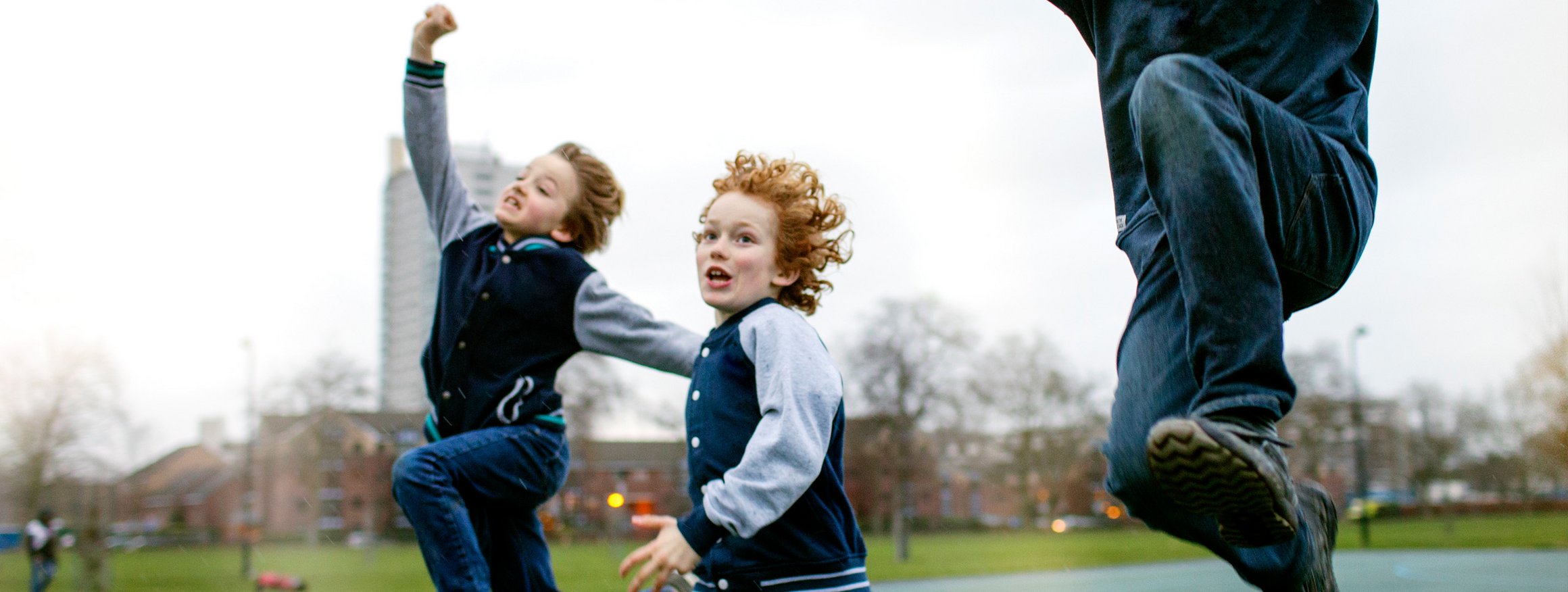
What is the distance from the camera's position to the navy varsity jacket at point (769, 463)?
216 cm

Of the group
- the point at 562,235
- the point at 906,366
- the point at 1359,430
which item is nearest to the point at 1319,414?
the point at 1359,430

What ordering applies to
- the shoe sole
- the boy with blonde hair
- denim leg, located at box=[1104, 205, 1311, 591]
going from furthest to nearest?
the boy with blonde hair → denim leg, located at box=[1104, 205, 1311, 591] → the shoe sole

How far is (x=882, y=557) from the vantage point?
44.2 metres

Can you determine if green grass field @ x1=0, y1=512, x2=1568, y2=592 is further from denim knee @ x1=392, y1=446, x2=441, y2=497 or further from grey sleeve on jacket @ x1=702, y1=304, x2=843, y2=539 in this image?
grey sleeve on jacket @ x1=702, y1=304, x2=843, y2=539

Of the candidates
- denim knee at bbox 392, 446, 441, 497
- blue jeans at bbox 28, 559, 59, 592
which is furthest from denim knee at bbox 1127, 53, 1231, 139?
blue jeans at bbox 28, 559, 59, 592

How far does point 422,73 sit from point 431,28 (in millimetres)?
129

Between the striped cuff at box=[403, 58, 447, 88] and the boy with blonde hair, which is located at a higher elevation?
the striped cuff at box=[403, 58, 447, 88]

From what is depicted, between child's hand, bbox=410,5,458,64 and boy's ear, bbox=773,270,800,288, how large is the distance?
125 centimetres

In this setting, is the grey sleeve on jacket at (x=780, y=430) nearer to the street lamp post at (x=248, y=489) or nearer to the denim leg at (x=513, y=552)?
the denim leg at (x=513, y=552)

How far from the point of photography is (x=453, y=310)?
10.0ft

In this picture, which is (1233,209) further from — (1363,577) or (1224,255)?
(1363,577)

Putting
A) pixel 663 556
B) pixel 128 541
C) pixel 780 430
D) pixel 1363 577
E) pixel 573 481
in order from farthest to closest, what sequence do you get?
pixel 573 481 → pixel 128 541 → pixel 1363 577 → pixel 780 430 → pixel 663 556

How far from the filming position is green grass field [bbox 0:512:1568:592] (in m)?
30.9

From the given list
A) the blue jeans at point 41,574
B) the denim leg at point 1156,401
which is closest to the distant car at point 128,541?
the blue jeans at point 41,574
